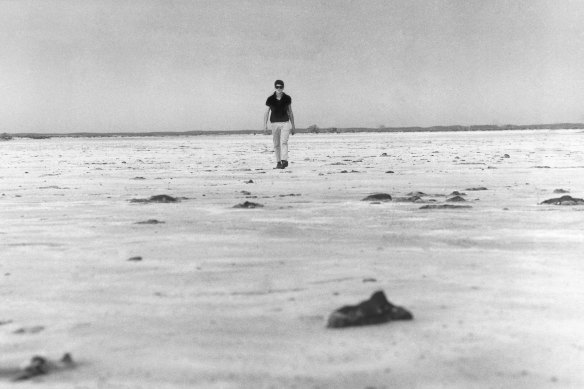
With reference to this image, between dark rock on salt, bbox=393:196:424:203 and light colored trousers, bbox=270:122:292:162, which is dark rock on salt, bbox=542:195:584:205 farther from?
light colored trousers, bbox=270:122:292:162

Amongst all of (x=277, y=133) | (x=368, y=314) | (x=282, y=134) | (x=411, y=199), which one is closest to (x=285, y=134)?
(x=282, y=134)

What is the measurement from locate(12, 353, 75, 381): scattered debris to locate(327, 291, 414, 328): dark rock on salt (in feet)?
3.08

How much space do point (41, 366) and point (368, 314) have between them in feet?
3.87

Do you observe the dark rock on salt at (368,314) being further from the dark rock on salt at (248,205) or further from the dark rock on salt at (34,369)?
the dark rock on salt at (248,205)

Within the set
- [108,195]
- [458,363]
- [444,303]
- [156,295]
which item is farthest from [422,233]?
[108,195]

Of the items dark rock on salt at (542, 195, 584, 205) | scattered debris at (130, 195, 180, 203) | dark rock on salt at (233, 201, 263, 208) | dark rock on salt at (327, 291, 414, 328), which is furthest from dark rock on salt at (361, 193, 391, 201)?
dark rock on salt at (327, 291, 414, 328)

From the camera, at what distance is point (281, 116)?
46.1 feet

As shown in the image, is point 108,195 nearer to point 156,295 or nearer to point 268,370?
point 156,295

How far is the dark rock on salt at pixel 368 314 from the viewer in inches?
102

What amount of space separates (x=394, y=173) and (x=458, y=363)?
9.93 meters

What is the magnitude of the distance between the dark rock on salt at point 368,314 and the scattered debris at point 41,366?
94 cm

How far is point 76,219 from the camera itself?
5855mm

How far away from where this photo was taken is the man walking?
1392cm

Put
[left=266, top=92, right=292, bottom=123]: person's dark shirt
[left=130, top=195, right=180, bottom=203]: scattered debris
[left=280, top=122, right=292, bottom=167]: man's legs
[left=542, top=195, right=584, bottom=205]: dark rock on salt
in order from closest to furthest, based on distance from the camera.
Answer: [left=542, top=195, right=584, bottom=205]: dark rock on salt
[left=130, top=195, right=180, bottom=203]: scattered debris
[left=280, top=122, right=292, bottom=167]: man's legs
[left=266, top=92, right=292, bottom=123]: person's dark shirt
